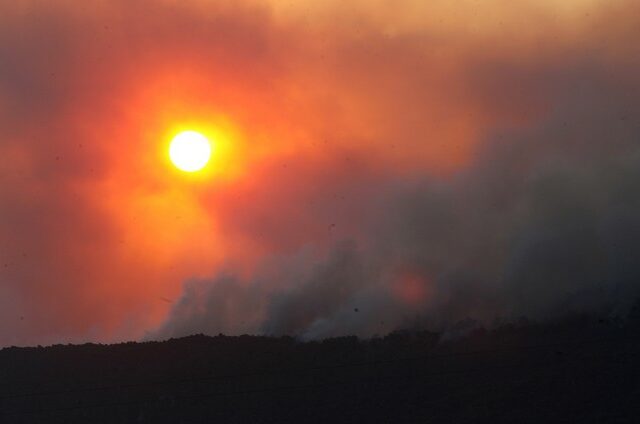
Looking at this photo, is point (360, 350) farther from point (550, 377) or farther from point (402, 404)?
point (550, 377)

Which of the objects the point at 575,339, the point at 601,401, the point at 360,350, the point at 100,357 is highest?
the point at 100,357

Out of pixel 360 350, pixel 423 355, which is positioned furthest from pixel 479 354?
pixel 360 350

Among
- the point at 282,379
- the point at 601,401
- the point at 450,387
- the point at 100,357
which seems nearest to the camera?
the point at 601,401

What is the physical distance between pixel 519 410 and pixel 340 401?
9118 mm

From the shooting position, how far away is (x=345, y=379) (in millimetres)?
59062

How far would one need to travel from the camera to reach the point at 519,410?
5397cm

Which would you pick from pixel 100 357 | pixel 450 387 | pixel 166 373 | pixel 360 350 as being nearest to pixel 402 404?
pixel 450 387

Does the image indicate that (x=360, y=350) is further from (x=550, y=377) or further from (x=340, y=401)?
(x=550, y=377)

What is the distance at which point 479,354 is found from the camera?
5853cm

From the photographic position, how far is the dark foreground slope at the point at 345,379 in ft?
178

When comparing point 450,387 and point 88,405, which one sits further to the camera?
point 88,405

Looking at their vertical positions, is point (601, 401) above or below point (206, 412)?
below

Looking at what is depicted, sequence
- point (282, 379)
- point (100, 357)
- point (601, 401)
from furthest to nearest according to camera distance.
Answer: point (100, 357) → point (282, 379) → point (601, 401)

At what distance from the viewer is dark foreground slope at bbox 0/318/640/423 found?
5422cm
